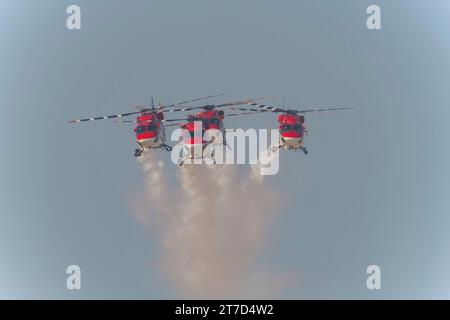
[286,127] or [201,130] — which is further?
[286,127]

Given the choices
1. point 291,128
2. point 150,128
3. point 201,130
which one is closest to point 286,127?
point 291,128

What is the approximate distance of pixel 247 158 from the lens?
3632 inches

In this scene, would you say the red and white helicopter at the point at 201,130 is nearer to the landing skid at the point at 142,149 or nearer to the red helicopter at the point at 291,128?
the landing skid at the point at 142,149

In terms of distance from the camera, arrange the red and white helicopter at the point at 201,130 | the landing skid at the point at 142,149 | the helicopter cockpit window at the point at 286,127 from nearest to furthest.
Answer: the red and white helicopter at the point at 201,130 → the landing skid at the point at 142,149 → the helicopter cockpit window at the point at 286,127

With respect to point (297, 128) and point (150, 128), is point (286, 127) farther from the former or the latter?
point (150, 128)

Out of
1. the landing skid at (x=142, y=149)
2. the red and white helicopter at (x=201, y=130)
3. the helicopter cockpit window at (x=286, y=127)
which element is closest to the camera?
the red and white helicopter at (x=201, y=130)

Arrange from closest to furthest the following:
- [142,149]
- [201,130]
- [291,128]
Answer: [201,130] < [142,149] < [291,128]

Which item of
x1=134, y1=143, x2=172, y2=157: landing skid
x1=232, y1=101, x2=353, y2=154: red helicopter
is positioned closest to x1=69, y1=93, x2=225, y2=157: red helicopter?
x1=134, y1=143, x2=172, y2=157: landing skid

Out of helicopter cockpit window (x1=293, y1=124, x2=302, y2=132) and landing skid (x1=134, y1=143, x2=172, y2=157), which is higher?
helicopter cockpit window (x1=293, y1=124, x2=302, y2=132)

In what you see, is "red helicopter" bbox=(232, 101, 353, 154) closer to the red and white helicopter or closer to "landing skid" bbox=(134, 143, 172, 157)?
the red and white helicopter

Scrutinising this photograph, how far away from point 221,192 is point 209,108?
11675 mm

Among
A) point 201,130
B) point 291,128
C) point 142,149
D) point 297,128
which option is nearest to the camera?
point 201,130

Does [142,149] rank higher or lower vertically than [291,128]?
lower

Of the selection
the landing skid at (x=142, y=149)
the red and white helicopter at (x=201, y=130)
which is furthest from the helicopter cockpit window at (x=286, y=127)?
the landing skid at (x=142, y=149)
